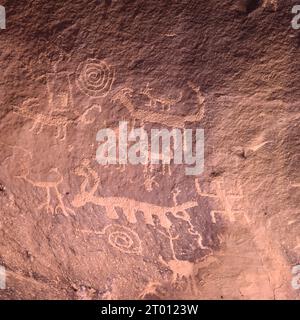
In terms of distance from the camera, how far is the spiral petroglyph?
5.88ft

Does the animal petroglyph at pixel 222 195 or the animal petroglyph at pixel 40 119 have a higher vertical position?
the animal petroglyph at pixel 40 119

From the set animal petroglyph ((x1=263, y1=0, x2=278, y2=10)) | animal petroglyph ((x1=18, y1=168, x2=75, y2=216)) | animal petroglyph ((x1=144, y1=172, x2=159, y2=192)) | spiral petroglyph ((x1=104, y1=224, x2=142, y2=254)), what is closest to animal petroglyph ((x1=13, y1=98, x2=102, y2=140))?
animal petroglyph ((x1=18, y1=168, x2=75, y2=216))

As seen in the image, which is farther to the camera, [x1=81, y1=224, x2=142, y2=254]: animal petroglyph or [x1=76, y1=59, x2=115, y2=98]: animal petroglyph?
[x1=81, y1=224, x2=142, y2=254]: animal petroglyph

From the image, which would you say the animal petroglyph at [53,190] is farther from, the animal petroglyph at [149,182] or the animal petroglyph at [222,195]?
the animal petroglyph at [222,195]

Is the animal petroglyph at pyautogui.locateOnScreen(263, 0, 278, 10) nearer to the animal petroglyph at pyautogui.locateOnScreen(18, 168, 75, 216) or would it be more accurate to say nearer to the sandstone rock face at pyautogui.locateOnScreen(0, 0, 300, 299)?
the sandstone rock face at pyautogui.locateOnScreen(0, 0, 300, 299)

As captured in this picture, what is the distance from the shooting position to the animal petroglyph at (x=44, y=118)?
5.50 ft

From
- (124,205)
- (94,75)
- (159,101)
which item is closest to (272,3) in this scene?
(159,101)

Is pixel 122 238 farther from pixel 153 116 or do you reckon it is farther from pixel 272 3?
pixel 272 3

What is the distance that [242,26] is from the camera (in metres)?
1.63

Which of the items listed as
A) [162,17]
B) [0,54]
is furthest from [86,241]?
[162,17]

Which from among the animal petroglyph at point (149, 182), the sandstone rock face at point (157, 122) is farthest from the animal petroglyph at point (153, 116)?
the animal petroglyph at point (149, 182)

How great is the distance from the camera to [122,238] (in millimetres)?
1811
